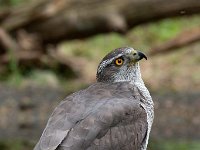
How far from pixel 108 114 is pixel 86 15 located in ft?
24.8

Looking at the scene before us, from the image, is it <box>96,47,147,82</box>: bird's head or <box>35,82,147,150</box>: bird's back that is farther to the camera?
<box>96,47,147,82</box>: bird's head

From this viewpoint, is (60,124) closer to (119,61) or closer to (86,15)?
(119,61)

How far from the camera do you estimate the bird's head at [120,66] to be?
29.3 feet


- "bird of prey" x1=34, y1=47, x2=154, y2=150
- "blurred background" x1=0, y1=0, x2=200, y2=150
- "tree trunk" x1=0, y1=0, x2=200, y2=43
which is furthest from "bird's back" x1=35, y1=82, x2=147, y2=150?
"tree trunk" x1=0, y1=0, x2=200, y2=43

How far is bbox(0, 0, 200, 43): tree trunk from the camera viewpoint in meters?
15.1

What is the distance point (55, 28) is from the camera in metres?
16.0

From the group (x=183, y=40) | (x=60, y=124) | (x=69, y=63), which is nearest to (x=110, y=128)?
(x=60, y=124)

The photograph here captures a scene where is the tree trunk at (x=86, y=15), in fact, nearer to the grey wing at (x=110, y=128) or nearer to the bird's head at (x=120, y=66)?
the bird's head at (x=120, y=66)

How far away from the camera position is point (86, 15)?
15.5 m

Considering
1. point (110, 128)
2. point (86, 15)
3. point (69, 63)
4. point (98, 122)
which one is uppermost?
point (86, 15)

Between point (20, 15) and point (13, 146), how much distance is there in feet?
13.6

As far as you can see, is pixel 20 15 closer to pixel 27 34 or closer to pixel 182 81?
pixel 27 34

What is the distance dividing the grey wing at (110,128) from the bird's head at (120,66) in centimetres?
66

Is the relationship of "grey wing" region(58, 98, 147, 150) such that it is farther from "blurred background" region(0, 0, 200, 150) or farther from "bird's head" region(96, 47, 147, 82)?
"blurred background" region(0, 0, 200, 150)
